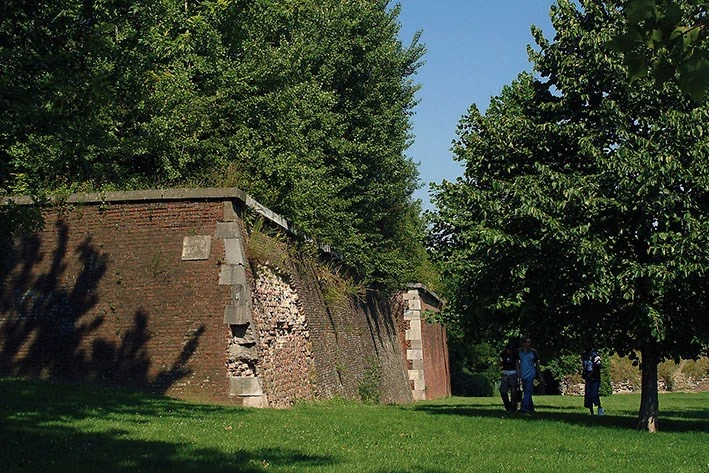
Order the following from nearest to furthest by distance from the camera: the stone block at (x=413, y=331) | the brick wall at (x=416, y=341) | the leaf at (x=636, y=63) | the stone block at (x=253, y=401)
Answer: the leaf at (x=636, y=63) → the stone block at (x=253, y=401) → the brick wall at (x=416, y=341) → the stone block at (x=413, y=331)

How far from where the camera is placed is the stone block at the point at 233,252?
16.0m

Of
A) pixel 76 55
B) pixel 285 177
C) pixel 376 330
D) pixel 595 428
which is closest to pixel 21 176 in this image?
pixel 285 177

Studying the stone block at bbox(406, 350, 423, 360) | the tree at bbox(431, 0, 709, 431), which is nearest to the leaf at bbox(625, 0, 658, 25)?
the tree at bbox(431, 0, 709, 431)

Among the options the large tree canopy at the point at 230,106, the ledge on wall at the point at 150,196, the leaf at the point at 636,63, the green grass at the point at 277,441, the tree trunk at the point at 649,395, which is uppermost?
the large tree canopy at the point at 230,106

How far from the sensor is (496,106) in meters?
18.4

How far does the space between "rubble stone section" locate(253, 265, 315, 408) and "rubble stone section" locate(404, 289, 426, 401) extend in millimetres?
16723

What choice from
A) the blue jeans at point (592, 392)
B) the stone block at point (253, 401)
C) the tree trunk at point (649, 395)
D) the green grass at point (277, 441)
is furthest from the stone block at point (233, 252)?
the blue jeans at point (592, 392)

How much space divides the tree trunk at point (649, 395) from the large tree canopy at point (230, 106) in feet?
26.6

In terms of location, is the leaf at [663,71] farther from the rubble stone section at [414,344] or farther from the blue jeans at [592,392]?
the rubble stone section at [414,344]

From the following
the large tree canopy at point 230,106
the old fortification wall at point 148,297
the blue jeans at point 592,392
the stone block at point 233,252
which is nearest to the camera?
the large tree canopy at point 230,106

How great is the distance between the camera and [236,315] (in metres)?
15.8

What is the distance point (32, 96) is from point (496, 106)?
10617 millimetres

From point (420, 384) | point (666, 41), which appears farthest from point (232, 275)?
point (420, 384)

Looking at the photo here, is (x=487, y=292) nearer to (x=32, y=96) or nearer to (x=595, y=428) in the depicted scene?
(x=595, y=428)
